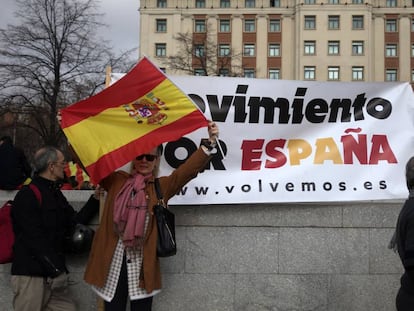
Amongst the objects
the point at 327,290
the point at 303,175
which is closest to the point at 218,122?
the point at 303,175

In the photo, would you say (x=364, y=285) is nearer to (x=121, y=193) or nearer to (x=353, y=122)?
(x=353, y=122)

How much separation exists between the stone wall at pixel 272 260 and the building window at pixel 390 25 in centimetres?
6009

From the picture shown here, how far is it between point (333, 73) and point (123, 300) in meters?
57.4

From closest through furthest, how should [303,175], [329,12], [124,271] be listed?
[124,271] → [303,175] → [329,12]

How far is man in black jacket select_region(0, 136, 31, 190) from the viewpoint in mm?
6070

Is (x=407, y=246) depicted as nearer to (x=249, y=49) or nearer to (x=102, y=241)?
(x=102, y=241)

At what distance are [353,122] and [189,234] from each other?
75.1 inches

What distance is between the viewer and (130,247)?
357 cm

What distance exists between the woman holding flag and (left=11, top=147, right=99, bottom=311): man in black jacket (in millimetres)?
291

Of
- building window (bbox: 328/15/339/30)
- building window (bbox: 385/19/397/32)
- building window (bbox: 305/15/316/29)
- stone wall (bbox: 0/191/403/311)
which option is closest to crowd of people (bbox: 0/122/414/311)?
stone wall (bbox: 0/191/403/311)

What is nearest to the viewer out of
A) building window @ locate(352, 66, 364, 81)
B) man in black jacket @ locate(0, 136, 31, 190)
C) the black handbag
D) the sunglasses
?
the black handbag

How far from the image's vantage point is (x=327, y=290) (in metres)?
4.74

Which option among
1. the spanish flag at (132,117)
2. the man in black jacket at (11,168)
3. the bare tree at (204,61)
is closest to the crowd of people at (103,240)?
the spanish flag at (132,117)

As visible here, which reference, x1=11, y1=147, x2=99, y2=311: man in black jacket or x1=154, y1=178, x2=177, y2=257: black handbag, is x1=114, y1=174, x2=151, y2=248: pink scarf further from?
x1=11, y1=147, x2=99, y2=311: man in black jacket
